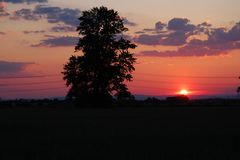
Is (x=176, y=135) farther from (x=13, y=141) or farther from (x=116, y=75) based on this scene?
(x=116, y=75)

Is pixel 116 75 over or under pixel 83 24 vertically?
under

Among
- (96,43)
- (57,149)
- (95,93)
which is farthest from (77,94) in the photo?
(57,149)

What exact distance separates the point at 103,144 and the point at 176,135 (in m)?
5.28

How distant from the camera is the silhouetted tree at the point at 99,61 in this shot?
7081 cm

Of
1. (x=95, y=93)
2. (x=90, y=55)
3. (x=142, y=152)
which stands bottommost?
(x=142, y=152)

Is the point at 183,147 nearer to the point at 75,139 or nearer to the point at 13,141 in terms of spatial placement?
the point at 75,139

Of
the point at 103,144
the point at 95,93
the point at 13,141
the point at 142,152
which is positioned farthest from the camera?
the point at 95,93

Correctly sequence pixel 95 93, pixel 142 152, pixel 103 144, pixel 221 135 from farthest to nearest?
1. pixel 95 93
2. pixel 221 135
3. pixel 103 144
4. pixel 142 152

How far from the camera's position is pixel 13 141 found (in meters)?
22.4

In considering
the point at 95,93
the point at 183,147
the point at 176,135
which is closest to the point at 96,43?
the point at 95,93

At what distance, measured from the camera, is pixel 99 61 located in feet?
234

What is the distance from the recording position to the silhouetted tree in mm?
70812

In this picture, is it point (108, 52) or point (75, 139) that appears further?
point (108, 52)

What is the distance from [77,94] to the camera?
71.6m
